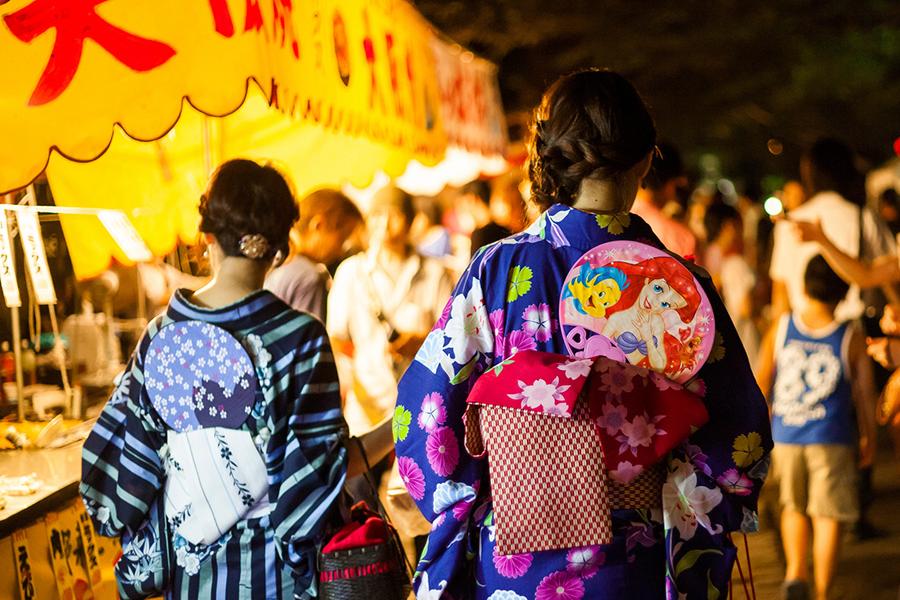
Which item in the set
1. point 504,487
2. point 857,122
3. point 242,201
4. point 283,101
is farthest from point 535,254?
point 857,122

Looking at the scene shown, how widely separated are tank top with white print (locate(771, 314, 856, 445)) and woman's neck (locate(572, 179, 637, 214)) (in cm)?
327

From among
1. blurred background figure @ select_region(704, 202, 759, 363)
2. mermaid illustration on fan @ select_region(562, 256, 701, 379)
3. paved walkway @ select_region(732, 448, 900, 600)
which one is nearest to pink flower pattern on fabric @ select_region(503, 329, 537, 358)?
mermaid illustration on fan @ select_region(562, 256, 701, 379)

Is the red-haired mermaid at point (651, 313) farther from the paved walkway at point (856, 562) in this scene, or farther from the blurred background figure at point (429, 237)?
the blurred background figure at point (429, 237)

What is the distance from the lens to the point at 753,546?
6.76 meters

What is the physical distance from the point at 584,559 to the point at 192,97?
1890 mm

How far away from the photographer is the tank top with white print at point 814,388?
17.8 ft

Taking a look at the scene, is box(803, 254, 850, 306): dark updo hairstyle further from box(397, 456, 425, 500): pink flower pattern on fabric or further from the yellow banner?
box(397, 456, 425, 500): pink flower pattern on fabric

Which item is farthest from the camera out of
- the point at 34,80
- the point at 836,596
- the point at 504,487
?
the point at 836,596

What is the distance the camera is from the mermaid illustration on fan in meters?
2.51

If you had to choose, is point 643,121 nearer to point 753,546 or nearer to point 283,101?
point 283,101

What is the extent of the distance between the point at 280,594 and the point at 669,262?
151 cm

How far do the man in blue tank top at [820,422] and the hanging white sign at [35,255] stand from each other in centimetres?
361

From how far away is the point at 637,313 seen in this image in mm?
2525

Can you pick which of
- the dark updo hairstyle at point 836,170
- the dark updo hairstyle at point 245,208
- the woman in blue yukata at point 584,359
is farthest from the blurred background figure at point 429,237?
the woman in blue yukata at point 584,359
